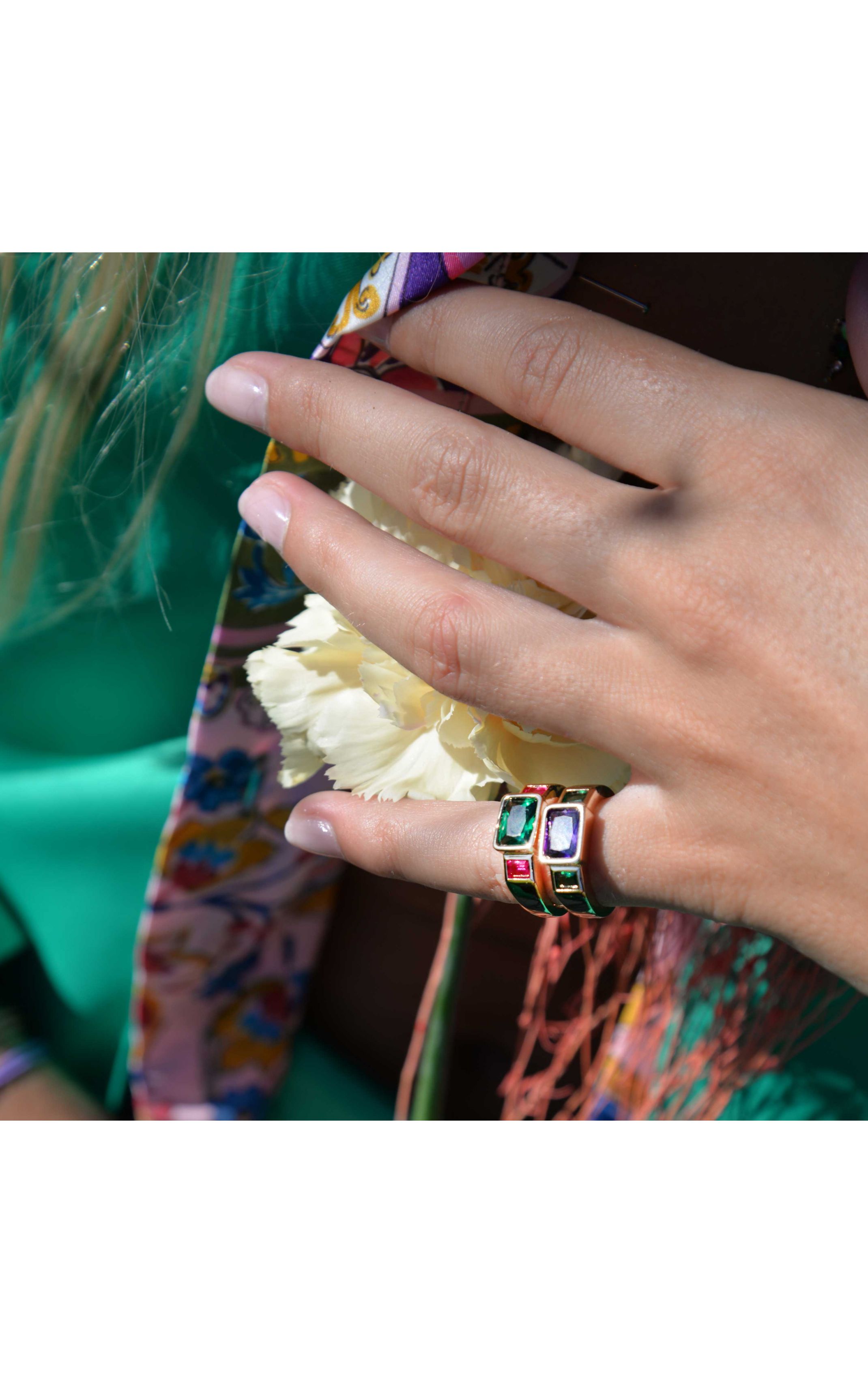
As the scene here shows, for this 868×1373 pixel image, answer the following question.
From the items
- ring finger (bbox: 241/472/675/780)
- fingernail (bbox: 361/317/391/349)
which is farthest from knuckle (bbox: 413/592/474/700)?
fingernail (bbox: 361/317/391/349)

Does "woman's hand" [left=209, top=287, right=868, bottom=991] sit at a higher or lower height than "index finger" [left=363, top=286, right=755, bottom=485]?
lower

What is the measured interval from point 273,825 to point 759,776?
0.25 metres

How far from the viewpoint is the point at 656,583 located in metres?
0.29

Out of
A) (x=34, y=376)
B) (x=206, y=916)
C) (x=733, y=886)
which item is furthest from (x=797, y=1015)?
(x=34, y=376)

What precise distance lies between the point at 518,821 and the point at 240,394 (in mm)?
210

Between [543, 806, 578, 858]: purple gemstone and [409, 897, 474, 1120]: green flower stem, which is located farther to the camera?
[409, 897, 474, 1120]: green flower stem

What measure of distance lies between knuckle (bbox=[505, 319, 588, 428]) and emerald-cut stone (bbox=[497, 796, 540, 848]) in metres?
0.14

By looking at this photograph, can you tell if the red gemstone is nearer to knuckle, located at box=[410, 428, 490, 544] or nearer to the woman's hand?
the woman's hand

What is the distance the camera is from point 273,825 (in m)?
0.43

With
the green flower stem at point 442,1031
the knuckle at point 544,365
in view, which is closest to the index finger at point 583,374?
the knuckle at point 544,365

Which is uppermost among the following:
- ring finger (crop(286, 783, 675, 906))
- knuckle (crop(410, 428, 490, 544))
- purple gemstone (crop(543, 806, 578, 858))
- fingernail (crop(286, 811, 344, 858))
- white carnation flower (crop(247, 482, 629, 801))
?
knuckle (crop(410, 428, 490, 544))

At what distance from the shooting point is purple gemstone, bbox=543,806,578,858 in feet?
0.98

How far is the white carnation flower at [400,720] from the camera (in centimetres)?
31

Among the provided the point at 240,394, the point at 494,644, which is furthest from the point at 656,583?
the point at 240,394
